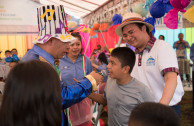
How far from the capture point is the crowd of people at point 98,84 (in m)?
0.77

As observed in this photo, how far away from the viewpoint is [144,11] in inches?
88.4

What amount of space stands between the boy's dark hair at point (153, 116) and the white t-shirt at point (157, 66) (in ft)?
2.36

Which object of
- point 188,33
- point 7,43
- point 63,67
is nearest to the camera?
point 63,67

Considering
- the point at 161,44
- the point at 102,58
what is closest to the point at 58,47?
the point at 161,44

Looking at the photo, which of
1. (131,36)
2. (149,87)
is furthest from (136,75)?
(131,36)

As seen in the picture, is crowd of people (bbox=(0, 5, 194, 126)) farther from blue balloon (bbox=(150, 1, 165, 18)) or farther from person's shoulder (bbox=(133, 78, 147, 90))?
blue balloon (bbox=(150, 1, 165, 18))

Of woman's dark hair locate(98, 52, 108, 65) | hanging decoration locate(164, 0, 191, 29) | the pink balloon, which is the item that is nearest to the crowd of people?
hanging decoration locate(164, 0, 191, 29)

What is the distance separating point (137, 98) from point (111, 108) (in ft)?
0.90

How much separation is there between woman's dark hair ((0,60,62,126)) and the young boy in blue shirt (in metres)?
0.95

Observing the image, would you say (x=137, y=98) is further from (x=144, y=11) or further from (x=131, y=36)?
(x=144, y=11)

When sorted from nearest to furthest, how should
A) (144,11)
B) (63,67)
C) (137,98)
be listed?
(137,98) → (144,11) → (63,67)

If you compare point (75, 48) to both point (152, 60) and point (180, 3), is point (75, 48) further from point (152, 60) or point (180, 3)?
point (180, 3)

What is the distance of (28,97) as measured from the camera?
0.76 meters

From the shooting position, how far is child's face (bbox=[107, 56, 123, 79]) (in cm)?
175
